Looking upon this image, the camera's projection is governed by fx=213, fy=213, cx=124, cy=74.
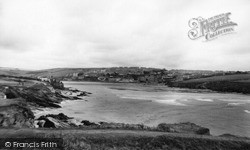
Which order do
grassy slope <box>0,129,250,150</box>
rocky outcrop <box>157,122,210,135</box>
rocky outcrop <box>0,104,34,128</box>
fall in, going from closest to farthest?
1. grassy slope <box>0,129,250,150</box>
2. rocky outcrop <box>157,122,210,135</box>
3. rocky outcrop <box>0,104,34,128</box>

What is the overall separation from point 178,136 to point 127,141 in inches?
159

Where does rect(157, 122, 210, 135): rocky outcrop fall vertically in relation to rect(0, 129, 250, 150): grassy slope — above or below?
below

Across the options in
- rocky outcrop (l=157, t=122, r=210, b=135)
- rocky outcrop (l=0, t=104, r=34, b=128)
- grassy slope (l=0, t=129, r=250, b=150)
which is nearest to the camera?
grassy slope (l=0, t=129, r=250, b=150)

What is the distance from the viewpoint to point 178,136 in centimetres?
1531

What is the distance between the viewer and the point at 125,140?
1373 cm

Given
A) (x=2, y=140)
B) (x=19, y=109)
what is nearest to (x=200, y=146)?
(x=2, y=140)

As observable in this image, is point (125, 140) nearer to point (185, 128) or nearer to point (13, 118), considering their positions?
point (185, 128)

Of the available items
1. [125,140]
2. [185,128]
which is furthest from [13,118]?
[185,128]

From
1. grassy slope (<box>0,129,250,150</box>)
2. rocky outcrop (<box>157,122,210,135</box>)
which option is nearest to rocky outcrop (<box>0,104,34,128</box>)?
grassy slope (<box>0,129,250,150</box>)

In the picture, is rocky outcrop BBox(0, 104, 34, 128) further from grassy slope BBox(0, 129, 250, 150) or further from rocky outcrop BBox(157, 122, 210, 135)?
rocky outcrop BBox(157, 122, 210, 135)

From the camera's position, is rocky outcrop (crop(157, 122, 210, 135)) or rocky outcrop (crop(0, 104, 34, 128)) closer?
rocky outcrop (crop(157, 122, 210, 135))

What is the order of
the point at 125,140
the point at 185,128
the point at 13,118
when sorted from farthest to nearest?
the point at 13,118 → the point at 185,128 → the point at 125,140

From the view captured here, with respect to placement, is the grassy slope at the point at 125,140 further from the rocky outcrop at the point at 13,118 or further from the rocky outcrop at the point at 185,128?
the rocky outcrop at the point at 13,118

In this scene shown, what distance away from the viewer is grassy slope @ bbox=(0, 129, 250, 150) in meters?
13.0
